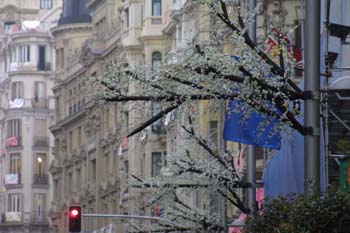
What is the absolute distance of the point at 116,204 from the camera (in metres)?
95.2

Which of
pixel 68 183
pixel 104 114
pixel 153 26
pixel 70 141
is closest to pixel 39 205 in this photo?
pixel 70 141

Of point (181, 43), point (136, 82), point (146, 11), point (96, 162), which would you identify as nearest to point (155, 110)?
point (136, 82)

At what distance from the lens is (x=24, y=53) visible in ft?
485

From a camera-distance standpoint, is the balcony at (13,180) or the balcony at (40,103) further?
the balcony at (40,103)

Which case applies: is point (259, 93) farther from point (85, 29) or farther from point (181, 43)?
point (85, 29)

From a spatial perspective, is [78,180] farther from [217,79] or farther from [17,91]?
[217,79]

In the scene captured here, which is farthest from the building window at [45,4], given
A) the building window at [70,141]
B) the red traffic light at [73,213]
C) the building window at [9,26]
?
the red traffic light at [73,213]

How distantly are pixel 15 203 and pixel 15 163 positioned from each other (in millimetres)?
4020

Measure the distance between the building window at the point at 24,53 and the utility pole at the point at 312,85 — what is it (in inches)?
4891

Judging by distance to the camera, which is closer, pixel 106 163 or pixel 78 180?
pixel 106 163

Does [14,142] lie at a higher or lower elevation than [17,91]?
lower

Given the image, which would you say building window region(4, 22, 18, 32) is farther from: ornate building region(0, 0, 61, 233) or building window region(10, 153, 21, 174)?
building window region(10, 153, 21, 174)

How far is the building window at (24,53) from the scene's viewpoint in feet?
483

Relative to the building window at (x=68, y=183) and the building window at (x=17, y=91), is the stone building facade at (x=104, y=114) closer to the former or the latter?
the building window at (x=68, y=183)
